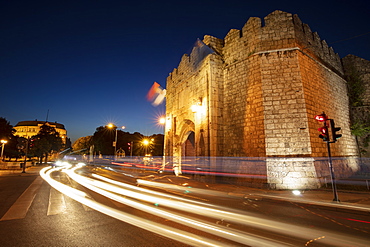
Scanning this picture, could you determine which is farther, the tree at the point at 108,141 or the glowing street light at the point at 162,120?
the tree at the point at 108,141

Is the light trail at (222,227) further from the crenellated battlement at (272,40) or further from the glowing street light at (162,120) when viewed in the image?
the glowing street light at (162,120)

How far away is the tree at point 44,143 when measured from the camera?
38375 mm

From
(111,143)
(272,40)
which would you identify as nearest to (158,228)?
(272,40)

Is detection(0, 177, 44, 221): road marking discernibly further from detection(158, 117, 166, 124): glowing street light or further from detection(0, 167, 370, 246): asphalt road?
detection(158, 117, 166, 124): glowing street light

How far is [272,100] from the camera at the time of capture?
9852 millimetres

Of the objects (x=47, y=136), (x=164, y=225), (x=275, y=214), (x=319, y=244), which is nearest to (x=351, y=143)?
(x=275, y=214)

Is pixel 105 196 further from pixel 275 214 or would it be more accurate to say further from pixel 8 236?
pixel 275 214

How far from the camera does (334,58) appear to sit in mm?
13680

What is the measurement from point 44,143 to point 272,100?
46777mm

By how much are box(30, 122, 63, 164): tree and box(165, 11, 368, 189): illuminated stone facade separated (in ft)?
132

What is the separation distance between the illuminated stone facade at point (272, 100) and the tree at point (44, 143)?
1581 inches

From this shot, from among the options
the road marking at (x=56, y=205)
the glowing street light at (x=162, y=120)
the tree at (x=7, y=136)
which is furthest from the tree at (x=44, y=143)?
the road marking at (x=56, y=205)

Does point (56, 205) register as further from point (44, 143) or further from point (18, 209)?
point (44, 143)

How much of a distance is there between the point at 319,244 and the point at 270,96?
8.00 m
